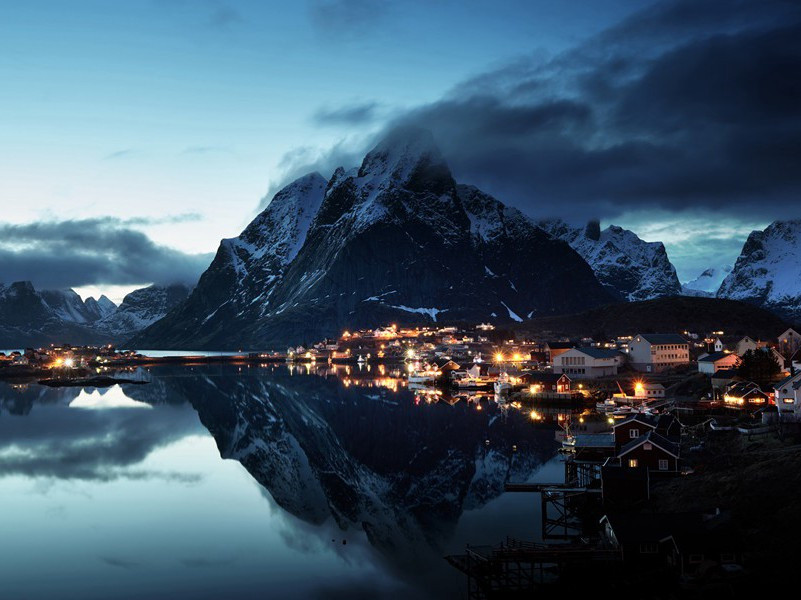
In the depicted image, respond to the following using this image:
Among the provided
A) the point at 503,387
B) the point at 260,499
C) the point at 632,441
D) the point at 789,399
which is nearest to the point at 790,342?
the point at 503,387

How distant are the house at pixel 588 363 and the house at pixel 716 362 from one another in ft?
48.8

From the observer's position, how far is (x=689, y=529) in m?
25.9

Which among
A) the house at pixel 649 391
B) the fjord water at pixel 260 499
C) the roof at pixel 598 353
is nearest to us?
the fjord water at pixel 260 499

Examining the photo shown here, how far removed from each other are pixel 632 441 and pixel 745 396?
99.1 ft

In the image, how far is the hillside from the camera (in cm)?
15850

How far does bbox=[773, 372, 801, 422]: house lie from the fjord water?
54.5 feet

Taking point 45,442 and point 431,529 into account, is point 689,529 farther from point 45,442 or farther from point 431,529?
point 45,442

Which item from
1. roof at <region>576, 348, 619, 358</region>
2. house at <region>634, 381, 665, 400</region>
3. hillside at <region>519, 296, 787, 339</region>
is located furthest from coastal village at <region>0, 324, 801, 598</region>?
hillside at <region>519, 296, 787, 339</region>

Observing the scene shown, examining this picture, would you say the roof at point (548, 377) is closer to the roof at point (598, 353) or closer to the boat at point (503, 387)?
the boat at point (503, 387)

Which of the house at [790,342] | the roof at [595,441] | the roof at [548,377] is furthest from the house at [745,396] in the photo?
the house at [790,342]

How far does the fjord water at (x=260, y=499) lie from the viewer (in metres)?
30.1

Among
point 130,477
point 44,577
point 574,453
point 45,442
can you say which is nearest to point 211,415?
point 45,442

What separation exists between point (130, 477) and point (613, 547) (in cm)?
3467

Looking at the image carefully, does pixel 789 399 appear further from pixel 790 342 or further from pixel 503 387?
pixel 790 342
